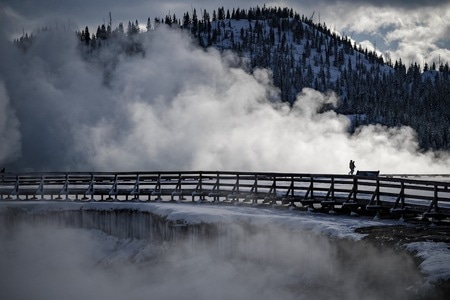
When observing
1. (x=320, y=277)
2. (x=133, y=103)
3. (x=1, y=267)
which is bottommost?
(x=1, y=267)

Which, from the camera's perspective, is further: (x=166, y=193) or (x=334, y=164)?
(x=334, y=164)

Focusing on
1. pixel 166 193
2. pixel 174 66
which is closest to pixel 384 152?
pixel 174 66

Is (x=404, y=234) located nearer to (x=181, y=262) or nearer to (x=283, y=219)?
(x=283, y=219)

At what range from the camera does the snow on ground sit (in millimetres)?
12906

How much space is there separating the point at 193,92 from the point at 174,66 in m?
5.79

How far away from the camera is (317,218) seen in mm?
21156

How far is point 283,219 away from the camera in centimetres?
1983

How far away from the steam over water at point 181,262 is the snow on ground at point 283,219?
0.30 metres

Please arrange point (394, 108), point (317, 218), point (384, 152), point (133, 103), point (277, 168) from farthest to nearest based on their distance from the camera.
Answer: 1. point (394, 108)
2. point (384, 152)
3. point (133, 103)
4. point (277, 168)
5. point (317, 218)

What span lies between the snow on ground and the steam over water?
30 centimetres

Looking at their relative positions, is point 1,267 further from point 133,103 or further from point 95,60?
point 95,60

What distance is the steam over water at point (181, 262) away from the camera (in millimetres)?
15773

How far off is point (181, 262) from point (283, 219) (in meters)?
4.32

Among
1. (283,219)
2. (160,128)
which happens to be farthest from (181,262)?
(160,128)
